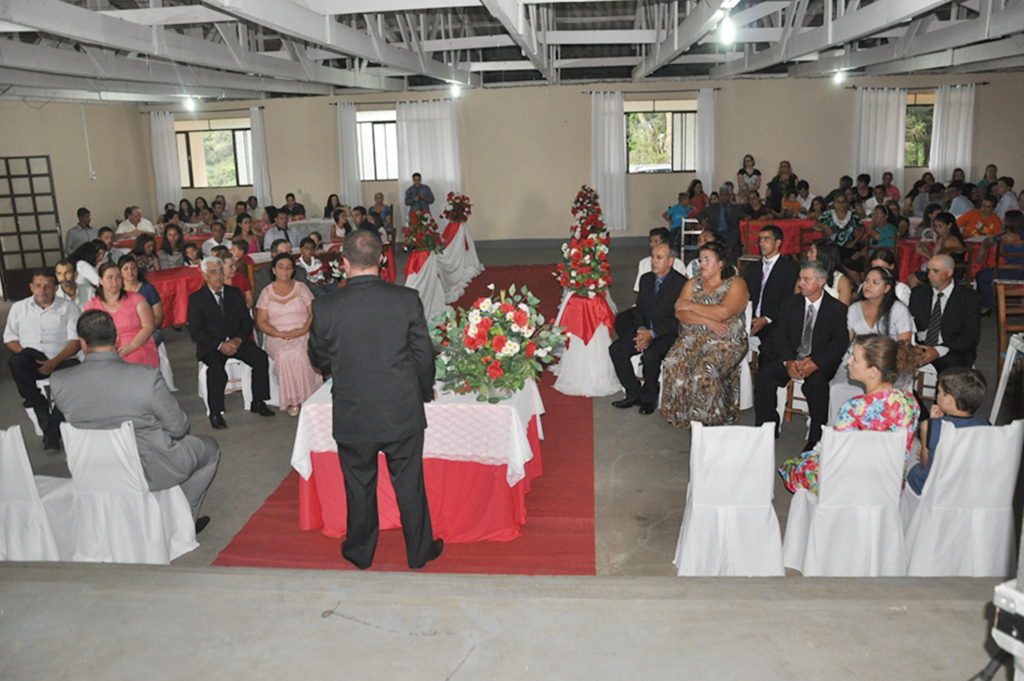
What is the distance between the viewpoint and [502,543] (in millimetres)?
4070

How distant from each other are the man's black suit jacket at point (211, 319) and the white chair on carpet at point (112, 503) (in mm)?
2372

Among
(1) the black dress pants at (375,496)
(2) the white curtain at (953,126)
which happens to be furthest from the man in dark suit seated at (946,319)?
(2) the white curtain at (953,126)

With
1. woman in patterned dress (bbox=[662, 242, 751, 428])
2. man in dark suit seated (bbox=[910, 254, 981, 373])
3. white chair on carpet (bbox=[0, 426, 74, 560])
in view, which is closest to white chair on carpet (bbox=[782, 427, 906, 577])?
woman in patterned dress (bbox=[662, 242, 751, 428])

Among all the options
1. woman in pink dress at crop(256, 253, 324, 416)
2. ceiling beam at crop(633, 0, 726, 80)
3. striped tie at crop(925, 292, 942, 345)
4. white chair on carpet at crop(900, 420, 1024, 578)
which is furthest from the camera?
ceiling beam at crop(633, 0, 726, 80)

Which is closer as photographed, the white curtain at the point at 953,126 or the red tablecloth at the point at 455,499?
the red tablecloth at the point at 455,499

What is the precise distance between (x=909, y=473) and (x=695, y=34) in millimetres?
5629

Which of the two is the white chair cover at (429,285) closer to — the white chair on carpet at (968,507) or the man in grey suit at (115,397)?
the man in grey suit at (115,397)

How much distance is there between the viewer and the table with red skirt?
4043mm

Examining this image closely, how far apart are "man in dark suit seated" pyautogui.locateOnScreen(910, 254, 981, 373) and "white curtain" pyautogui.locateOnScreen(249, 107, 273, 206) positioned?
541 inches

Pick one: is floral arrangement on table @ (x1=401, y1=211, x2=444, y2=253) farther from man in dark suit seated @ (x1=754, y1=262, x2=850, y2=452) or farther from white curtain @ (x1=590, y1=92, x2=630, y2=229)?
white curtain @ (x1=590, y1=92, x2=630, y2=229)

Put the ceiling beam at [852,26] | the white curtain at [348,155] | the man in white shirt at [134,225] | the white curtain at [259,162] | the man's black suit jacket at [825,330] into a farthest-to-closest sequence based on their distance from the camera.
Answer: the white curtain at [259,162], the white curtain at [348,155], the man in white shirt at [134,225], the ceiling beam at [852,26], the man's black suit jacket at [825,330]

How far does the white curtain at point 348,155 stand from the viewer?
16.0 metres

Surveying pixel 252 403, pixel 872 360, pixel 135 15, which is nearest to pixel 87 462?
pixel 252 403

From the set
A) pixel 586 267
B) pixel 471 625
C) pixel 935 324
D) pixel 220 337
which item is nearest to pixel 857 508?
pixel 471 625
